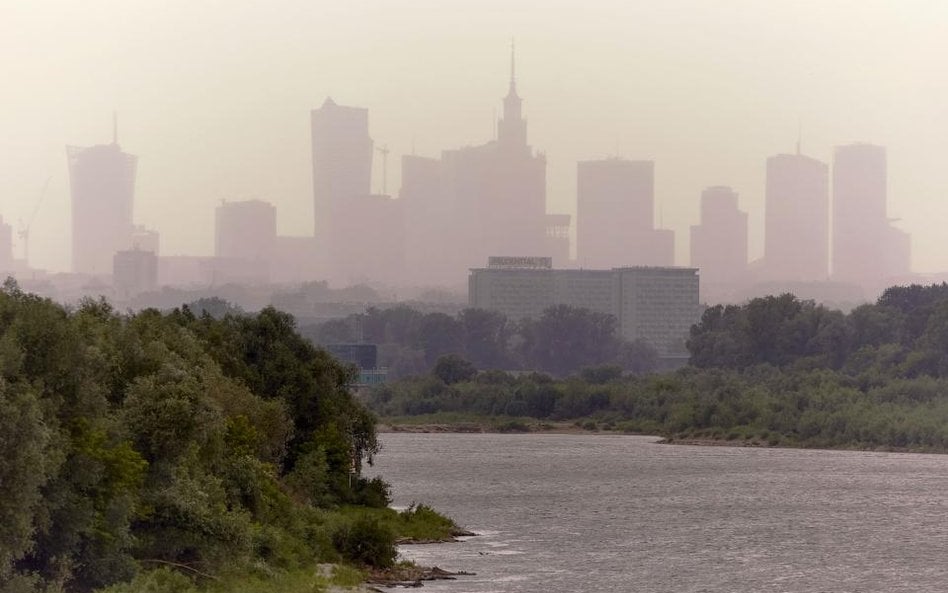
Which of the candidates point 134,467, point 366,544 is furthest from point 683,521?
point 134,467

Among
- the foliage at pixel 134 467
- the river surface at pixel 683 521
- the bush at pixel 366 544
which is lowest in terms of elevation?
the river surface at pixel 683 521

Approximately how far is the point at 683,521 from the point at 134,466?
173 feet

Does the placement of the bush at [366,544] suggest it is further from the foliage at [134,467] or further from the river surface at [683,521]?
the river surface at [683,521]

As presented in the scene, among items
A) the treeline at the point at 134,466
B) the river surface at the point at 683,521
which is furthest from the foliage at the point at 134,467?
the river surface at the point at 683,521

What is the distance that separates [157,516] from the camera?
2197 inches

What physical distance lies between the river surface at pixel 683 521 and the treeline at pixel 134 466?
701 cm

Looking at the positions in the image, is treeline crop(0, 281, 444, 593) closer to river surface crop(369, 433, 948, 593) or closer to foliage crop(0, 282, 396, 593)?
foliage crop(0, 282, 396, 593)

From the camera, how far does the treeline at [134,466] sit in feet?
151

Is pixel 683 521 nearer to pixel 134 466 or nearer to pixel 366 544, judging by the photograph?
pixel 366 544

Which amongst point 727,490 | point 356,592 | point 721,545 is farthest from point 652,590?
point 727,490

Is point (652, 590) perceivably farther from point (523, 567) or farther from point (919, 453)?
point (919, 453)

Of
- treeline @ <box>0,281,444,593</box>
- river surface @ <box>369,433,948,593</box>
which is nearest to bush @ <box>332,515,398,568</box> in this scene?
treeline @ <box>0,281,444,593</box>

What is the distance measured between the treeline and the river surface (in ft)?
23.0

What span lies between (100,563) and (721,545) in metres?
43.9
